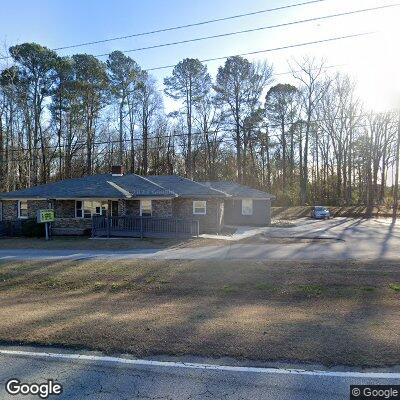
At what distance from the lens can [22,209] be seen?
89.5 feet

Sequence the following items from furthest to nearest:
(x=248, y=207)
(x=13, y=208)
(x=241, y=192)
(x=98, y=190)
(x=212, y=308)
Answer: (x=241, y=192) < (x=248, y=207) < (x=13, y=208) < (x=98, y=190) < (x=212, y=308)

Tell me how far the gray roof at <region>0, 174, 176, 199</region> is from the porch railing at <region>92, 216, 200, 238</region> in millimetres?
1649

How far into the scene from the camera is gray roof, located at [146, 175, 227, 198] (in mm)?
27000

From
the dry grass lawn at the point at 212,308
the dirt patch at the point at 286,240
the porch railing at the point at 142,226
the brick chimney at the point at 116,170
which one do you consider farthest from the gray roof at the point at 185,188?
the dry grass lawn at the point at 212,308

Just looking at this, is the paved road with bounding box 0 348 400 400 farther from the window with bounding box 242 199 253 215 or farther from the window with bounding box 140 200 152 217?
the window with bounding box 242 199 253 215

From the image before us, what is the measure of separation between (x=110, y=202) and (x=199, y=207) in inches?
235

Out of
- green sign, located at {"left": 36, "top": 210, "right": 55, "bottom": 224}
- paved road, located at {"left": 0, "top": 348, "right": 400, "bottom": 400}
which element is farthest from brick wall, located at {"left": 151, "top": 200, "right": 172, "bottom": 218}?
paved road, located at {"left": 0, "top": 348, "right": 400, "bottom": 400}

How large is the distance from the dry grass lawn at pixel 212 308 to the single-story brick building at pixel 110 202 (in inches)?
435

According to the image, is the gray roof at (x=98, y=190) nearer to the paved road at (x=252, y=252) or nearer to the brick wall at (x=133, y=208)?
the brick wall at (x=133, y=208)

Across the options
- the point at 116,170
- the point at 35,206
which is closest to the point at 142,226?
the point at 35,206

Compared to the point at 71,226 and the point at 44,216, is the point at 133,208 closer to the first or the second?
the point at 71,226

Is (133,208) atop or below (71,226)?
atop

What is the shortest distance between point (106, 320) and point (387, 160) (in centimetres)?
5887

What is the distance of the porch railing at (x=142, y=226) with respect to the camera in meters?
22.9
